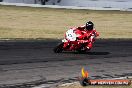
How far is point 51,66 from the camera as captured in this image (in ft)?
49.4

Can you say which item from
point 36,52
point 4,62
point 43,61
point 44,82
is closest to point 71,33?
point 36,52

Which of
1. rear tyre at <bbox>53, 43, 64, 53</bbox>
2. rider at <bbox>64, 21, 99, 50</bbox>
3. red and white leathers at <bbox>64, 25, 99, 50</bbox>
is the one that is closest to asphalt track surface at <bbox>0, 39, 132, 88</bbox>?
rear tyre at <bbox>53, 43, 64, 53</bbox>

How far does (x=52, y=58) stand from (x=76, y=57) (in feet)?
4.59

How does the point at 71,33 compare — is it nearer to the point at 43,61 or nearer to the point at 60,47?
the point at 60,47

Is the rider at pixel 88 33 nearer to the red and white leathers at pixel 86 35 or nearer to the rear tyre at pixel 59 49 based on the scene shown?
the red and white leathers at pixel 86 35

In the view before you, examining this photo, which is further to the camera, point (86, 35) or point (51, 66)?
point (86, 35)

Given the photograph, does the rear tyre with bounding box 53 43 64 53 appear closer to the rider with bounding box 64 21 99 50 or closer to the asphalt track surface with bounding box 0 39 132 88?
the asphalt track surface with bounding box 0 39 132 88

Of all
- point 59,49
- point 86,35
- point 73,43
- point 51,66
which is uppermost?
point 86,35

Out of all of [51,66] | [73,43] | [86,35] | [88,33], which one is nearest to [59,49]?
[73,43]

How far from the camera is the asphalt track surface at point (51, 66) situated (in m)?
12.4

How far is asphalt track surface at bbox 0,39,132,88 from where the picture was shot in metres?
12.4

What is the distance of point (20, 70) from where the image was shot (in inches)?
537

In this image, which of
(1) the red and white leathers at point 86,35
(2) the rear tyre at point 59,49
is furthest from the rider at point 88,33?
(2) the rear tyre at point 59,49

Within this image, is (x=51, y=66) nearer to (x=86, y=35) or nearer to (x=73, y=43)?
(x=73, y=43)
